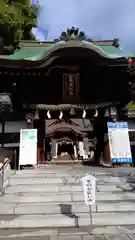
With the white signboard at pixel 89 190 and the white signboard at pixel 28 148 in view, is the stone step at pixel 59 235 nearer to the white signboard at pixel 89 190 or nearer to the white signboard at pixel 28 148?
the white signboard at pixel 89 190

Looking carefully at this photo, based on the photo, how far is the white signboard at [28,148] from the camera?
10797mm

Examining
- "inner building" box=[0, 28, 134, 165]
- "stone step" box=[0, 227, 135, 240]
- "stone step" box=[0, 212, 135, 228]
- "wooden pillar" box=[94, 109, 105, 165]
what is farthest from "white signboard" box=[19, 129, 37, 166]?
"stone step" box=[0, 227, 135, 240]

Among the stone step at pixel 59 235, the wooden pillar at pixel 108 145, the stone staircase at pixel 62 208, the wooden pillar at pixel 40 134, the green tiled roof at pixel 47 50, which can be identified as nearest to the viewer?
the stone step at pixel 59 235

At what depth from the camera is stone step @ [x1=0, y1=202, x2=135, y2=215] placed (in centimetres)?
689

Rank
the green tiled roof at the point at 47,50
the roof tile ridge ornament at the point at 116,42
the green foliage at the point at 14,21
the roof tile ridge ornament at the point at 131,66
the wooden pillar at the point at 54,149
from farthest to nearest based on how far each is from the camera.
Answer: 1. the roof tile ridge ornament at the point at 116,42
2. the green foliage at the point at 14,21
3. the wooden pillar at the point at 54,149
4. the roof tile ridge ornament at the point at 131,66
5. the green tiled roof at the point at 47,50

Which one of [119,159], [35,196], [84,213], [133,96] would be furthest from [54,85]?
[84,213]

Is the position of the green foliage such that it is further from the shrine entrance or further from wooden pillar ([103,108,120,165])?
wooden pillar ([103,108,120,165])

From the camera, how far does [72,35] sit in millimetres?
13281

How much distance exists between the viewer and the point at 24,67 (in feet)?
40.0

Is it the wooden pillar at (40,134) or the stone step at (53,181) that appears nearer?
the stone step at (53,181)

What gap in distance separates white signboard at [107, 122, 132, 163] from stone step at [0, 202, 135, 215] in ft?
13.3

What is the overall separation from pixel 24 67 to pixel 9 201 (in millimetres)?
6643

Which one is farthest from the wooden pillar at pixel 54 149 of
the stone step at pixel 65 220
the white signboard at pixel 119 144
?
the stone step at pixel 65 220

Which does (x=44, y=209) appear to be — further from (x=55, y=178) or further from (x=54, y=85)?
(x=54, y=85)
